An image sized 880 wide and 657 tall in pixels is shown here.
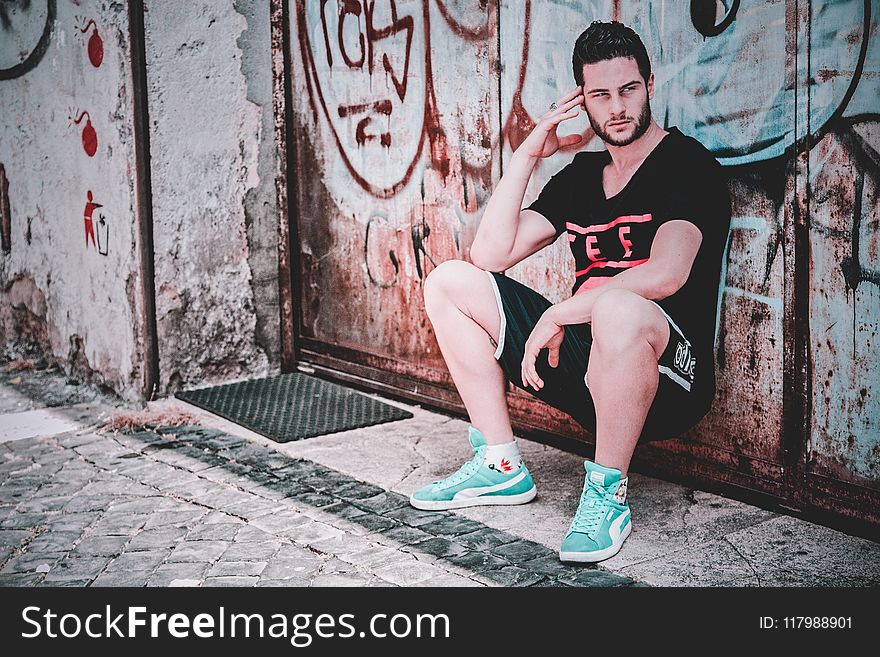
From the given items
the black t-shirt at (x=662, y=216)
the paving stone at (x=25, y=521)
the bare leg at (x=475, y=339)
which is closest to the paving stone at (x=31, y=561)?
the paving stone at (x=25, y=521)

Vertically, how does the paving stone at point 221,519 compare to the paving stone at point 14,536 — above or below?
above

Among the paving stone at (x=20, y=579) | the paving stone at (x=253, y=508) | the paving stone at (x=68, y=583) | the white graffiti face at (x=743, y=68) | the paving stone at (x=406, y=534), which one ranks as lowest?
the paving stone at (x=20, y=579)

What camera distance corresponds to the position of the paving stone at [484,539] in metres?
3.16

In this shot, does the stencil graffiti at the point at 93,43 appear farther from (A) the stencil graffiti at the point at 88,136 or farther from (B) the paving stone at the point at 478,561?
(B) the paving stone at the point at 478,561

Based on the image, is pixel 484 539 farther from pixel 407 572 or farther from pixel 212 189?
pixel 212 189

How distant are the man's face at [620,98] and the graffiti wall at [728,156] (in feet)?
0.86

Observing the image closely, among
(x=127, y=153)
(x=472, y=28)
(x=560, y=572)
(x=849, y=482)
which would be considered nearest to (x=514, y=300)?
(x=560, y=572)

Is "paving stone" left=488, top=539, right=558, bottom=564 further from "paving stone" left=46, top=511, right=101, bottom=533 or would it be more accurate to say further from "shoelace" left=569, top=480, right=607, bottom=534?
"paving stone" left=46, top=511, right=101, bottom=533

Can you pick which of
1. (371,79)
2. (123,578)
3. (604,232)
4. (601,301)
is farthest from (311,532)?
(371,79)

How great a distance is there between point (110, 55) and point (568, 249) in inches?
96.0

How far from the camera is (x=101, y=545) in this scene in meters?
3.26

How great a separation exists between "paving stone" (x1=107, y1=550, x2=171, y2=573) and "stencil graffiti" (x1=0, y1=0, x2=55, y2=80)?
11.0 ft

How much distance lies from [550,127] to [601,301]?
0.74 m

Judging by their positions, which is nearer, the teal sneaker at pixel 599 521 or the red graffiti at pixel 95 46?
the teal sneaker at pixel 599 521
